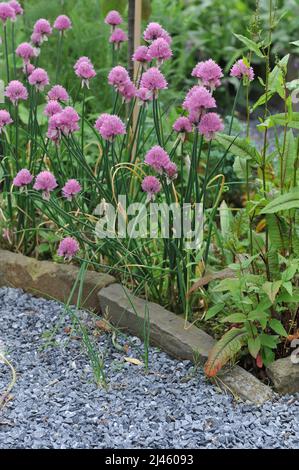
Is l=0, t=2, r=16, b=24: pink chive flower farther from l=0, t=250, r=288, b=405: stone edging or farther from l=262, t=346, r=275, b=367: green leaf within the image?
l=262, t=346, r=275, b=367: green leaf

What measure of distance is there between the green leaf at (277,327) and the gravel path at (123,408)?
204 mm

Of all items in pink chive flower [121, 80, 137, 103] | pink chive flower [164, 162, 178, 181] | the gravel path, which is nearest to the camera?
the gravel path

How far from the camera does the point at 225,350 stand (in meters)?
2.48

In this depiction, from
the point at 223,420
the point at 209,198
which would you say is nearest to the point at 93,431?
the point at 223,420

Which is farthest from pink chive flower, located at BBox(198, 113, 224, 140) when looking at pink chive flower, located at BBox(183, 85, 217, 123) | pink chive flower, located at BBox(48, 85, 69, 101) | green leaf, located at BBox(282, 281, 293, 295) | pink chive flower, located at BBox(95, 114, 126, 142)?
pink chive flower, located at BBox(48, 85, 69, 101)

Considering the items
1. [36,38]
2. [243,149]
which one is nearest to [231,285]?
[243,149]

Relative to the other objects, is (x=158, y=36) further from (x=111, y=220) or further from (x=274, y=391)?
(x=274, y=391)

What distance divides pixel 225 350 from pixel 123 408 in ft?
1.16

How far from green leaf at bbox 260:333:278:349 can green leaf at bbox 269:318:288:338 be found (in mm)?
34

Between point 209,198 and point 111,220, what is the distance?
31.1 inches

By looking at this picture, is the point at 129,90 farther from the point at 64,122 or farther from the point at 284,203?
the point at 284,203

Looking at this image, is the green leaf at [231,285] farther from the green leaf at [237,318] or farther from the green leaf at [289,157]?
the green leaf at [289,157]

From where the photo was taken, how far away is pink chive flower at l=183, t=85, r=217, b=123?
2430 mm

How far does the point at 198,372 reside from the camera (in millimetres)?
2604
